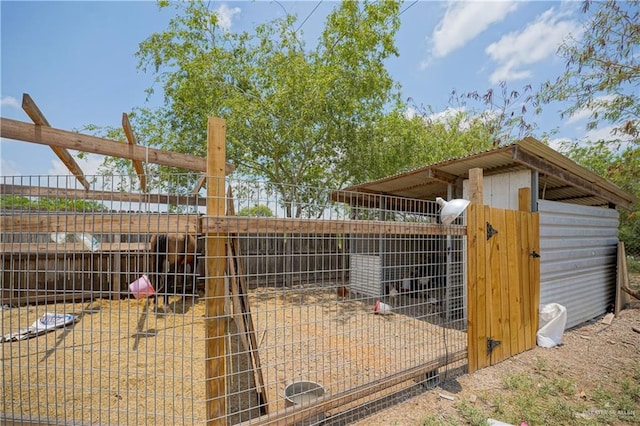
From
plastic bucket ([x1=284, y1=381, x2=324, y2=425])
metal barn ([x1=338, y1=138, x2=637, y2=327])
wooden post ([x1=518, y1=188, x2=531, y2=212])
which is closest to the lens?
plastic bucket ([x1=284, y1=381, x2=324, y2=425])

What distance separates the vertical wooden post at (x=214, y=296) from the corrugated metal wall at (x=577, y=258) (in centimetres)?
476

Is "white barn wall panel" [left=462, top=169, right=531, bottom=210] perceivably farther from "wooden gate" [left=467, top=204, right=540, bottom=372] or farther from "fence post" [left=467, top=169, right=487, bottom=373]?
"fence post" [left=467, top=169, right=487, bottom=373]

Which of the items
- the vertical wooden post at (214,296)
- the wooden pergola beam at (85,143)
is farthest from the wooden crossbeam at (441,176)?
the vertical wooden post at (214,296)

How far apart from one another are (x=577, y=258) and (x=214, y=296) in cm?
639

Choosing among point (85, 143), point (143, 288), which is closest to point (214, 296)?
point (85, 143)

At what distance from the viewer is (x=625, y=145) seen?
8.77 metres

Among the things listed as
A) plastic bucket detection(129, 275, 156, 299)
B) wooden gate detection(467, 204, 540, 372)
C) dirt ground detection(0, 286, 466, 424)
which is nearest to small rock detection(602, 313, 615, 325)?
wooden gate detection(467, 204, 540, 372)

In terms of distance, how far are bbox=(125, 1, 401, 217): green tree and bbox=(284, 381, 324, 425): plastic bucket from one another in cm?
624

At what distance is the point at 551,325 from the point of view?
165 inches

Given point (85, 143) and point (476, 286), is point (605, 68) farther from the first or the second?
point (85, 143)

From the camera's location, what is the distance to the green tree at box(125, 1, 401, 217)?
8.24m

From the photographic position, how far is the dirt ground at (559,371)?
8.24 ft

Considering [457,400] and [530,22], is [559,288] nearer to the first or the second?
[457,400]

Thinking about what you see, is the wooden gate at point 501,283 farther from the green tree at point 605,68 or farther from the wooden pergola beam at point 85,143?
the green tree at point 605,68
